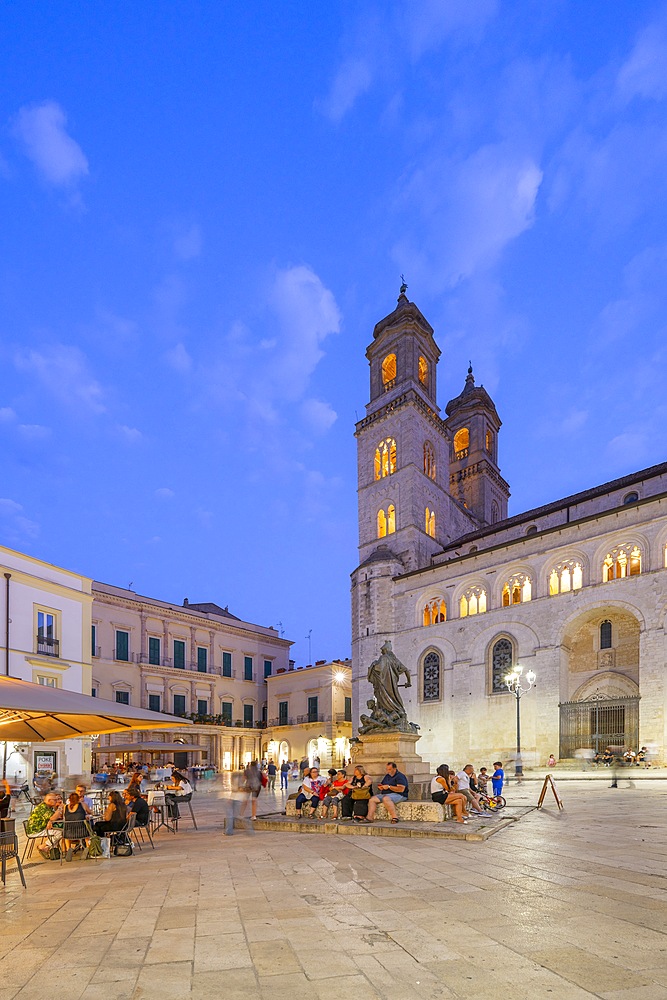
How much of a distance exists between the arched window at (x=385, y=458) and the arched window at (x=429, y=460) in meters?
2.25

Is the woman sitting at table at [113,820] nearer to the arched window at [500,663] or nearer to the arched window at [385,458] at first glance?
the arched window at [500,663]

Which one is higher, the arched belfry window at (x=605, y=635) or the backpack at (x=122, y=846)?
the arched belfry window at (x=605, y=635)

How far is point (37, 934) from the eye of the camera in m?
5.64

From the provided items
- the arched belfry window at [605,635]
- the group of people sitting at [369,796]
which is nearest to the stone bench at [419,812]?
the group of people sitting at [369,796]

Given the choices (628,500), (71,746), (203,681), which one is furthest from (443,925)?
(203,681)

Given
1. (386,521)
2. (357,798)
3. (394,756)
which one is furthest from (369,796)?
(386,521)

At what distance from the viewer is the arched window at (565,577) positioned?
32.5 metres

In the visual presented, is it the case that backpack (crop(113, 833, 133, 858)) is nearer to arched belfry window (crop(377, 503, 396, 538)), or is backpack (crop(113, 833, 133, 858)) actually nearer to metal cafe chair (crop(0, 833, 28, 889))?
metal cafe chair (crop(0, 833, 28, 889))

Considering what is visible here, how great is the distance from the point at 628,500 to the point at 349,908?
109 ft

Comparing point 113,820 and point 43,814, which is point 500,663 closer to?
point 43,814

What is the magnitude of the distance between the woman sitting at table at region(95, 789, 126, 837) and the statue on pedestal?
612cm

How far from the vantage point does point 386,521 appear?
147 ft

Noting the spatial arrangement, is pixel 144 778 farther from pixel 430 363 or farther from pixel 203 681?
pixel 430 363

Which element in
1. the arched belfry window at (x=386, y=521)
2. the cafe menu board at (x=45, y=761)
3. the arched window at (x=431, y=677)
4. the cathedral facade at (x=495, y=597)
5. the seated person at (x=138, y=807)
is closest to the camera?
the seated person at (x=138, y=807)
